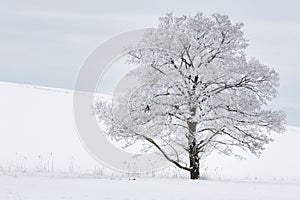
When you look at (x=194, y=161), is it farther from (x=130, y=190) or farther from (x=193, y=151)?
(x=130, y=190)

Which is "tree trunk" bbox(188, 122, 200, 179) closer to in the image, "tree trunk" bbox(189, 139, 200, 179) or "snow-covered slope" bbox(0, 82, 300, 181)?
"tree trunk" bbox(189, 139, 200, 179)

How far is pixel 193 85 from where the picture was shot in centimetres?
1814

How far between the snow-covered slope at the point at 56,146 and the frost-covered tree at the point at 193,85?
17.0ft

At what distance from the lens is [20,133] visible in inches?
1270

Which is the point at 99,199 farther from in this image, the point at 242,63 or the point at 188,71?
the point at 242,63

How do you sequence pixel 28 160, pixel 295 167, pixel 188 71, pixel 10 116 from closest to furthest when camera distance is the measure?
1. pixel 188 71
2. pixel 28 160
3. pixel 295 167
4. pixel 10 116

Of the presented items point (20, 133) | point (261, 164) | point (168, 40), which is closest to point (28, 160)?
point (20, 133)

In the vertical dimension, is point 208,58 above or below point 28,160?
above

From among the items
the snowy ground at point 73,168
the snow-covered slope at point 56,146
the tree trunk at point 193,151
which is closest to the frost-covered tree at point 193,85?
the tree trunk at point 193,151

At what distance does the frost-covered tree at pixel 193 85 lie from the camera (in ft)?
59.3

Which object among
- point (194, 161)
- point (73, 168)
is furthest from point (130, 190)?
point (73, 168)

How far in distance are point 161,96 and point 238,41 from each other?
10.2 feet

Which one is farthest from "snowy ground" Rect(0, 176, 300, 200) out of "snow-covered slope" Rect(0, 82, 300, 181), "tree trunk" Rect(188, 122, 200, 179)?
"snow-covered slope" Rect(0, 82, 300, 181)

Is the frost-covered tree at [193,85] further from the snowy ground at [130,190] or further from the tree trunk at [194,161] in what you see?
the snowy ground at [130,190]
